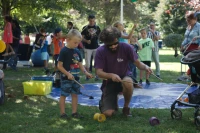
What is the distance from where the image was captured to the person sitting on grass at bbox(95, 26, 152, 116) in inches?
190

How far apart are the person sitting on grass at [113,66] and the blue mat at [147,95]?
883 millimetres

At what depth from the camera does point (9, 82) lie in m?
8.60

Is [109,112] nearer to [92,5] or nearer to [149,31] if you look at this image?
[149,31]

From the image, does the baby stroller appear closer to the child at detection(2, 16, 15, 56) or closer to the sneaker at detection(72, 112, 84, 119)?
the sneaker at detection(72, 112, 84, 119)

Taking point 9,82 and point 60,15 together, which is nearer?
point 9,82

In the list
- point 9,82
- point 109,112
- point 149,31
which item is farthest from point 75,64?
point 149,31

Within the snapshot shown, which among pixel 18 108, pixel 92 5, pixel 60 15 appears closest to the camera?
pixel 18 108

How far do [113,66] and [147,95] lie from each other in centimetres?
222

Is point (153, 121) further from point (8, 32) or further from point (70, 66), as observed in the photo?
point (8, 32)

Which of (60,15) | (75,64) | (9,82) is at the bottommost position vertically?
(9,82)

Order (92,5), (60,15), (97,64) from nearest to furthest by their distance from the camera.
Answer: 1. (97,64)
2. (60,15)
3. (92,5)

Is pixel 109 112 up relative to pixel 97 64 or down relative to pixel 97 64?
down

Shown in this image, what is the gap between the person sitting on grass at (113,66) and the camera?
4832 millimetres

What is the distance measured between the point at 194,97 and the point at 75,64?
67.8 inches
